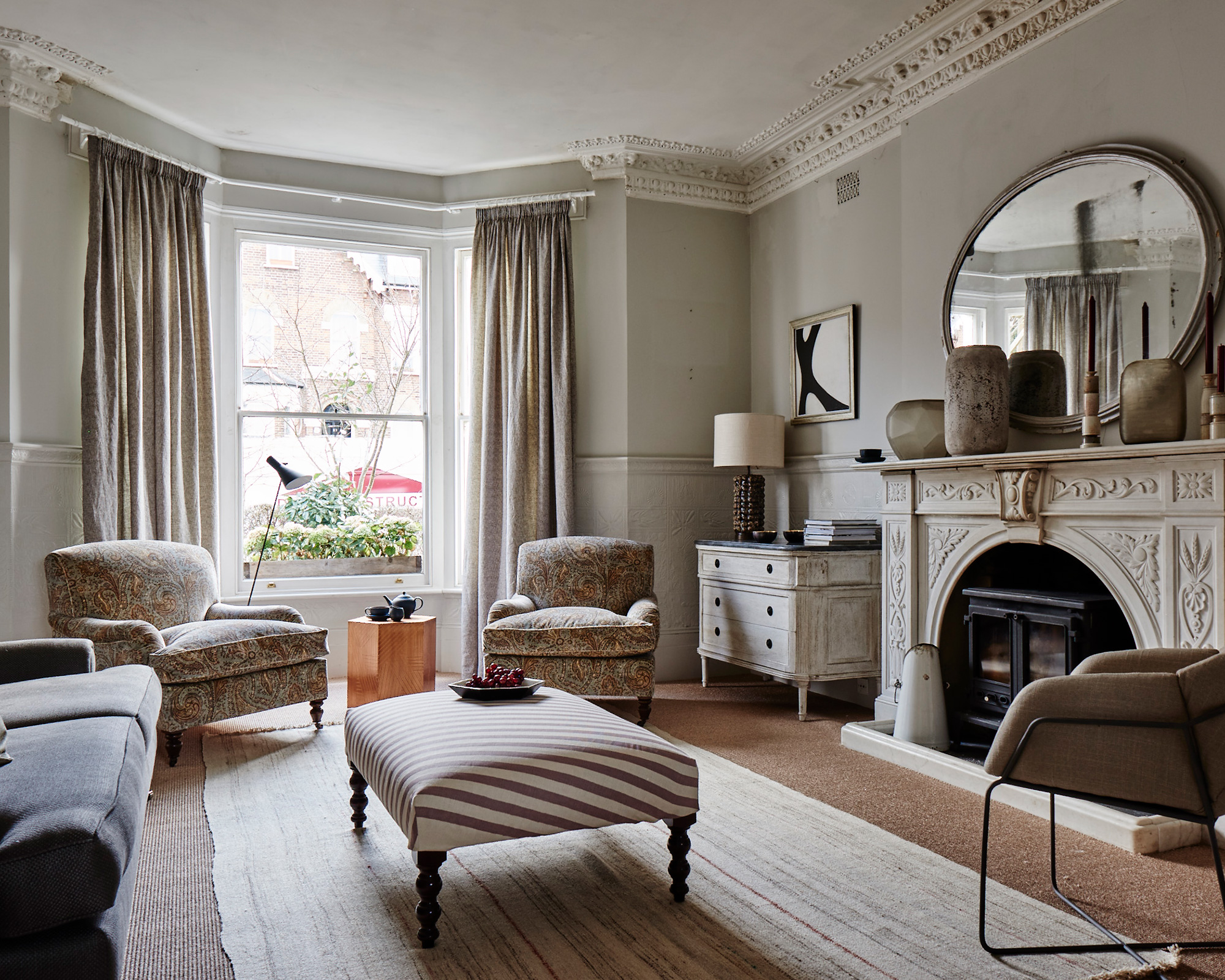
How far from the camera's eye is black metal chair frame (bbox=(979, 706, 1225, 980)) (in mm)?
1922

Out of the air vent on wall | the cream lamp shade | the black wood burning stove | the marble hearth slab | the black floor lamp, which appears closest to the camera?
the marble hearth slab

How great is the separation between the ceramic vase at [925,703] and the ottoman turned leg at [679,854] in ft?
5.52

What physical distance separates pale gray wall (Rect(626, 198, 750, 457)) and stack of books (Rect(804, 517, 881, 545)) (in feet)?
→ 4.55

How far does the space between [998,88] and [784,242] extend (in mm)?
1797

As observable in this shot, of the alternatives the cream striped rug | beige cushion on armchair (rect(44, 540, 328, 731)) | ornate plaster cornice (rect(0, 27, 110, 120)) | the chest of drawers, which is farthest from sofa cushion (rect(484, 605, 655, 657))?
ornate plaster cornice (rect(0, 27, 110, 120))

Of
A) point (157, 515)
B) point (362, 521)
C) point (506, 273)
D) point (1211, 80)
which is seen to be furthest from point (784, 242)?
point (157, 515)

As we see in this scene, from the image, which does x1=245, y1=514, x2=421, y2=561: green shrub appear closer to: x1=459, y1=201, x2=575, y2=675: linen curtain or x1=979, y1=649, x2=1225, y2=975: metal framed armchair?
x1=459, y1=201, x2=575, y2=675: linen curtain

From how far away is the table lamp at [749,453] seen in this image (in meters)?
5.16

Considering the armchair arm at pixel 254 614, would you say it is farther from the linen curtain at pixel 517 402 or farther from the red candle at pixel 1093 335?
the red candle at pixel 1093 335

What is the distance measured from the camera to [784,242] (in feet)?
18.3

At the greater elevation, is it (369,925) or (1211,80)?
(1211,80)

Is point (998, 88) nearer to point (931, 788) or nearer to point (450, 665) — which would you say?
point (931, 788)

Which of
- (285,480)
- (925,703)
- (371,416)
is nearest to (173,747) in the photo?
(285,480)

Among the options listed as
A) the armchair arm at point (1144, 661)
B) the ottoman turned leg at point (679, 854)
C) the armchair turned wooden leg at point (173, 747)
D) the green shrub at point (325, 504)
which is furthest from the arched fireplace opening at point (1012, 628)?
the green shrub at point (325, 504)
